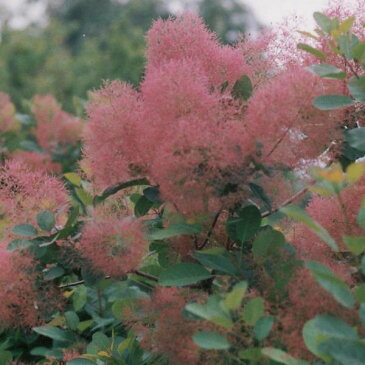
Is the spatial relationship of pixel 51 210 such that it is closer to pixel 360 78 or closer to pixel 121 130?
pixel 121 130

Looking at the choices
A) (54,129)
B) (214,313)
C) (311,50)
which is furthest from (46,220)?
(54,129)

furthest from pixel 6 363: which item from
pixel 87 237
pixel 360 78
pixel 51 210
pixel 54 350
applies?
pixel 360 78

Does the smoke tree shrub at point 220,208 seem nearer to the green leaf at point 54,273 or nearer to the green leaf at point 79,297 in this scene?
the green leaf at point 54,273

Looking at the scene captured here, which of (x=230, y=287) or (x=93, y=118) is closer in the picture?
(x=230, y=287)

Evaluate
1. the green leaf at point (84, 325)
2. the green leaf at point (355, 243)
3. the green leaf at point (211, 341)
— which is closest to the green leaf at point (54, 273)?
the green leaf at point (84, 325)

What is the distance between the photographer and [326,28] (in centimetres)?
217

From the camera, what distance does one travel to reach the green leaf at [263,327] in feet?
5.77

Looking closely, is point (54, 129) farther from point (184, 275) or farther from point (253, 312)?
point (253, 312)

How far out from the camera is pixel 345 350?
162 cm

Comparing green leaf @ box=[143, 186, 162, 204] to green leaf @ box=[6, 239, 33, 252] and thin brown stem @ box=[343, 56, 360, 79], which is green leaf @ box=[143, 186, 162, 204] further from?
thin brown stem @ box=[343, 56, 360, 79]

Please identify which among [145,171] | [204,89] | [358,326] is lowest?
[358,326]

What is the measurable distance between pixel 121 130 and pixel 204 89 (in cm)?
25

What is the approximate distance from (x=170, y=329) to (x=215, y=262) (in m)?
0.21

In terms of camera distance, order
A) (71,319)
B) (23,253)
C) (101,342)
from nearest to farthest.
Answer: (23,253) → (101,342) → (71,319)
